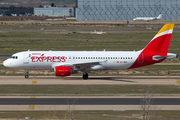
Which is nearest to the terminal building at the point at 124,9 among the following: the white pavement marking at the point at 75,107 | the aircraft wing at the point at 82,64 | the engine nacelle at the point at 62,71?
the aircraft wing at the point at 82,64

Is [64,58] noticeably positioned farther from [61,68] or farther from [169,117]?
[169,117]

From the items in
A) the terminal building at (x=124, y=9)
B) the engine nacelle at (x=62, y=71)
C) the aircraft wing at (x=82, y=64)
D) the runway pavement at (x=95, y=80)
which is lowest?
the runway pavement at (x=95, y=80)

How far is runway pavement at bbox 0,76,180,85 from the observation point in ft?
138

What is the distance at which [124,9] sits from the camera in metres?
176

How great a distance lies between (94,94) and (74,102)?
4724mm

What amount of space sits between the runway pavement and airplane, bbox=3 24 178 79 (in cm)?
165

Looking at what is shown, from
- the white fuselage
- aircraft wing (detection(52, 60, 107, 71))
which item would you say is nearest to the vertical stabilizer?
the white fuselage

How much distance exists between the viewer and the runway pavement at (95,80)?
42.1 m

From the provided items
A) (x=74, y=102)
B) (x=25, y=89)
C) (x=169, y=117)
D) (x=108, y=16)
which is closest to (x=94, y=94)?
(x=74, y=102)

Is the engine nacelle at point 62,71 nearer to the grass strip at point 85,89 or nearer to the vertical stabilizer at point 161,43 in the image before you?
the grass strip at point 85,89

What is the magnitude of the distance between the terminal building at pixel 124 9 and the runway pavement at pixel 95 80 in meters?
131

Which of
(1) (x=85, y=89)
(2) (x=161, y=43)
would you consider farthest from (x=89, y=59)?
(2) (x=161, y=43)

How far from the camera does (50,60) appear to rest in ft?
145

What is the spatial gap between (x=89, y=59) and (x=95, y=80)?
10.8ft
